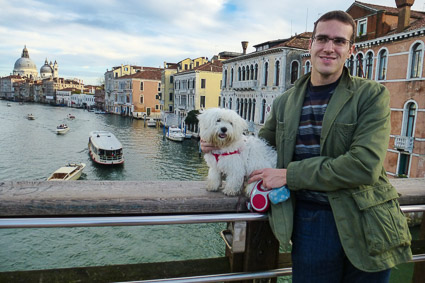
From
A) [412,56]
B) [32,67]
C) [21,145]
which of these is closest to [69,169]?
[21,145]

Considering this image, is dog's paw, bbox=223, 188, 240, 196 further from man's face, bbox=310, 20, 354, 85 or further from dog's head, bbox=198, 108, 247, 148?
man's face, bbox=310, 20, 354, 85

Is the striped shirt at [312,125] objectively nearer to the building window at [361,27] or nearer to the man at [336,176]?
the man at [336,176]

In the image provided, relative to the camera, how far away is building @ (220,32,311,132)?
20547 mm

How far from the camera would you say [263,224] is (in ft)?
5.21

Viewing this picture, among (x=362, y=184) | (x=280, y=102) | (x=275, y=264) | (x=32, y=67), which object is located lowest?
(x=275, y=264)

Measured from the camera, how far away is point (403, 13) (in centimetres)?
1334

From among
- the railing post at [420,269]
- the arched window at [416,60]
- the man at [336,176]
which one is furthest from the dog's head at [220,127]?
the arched window at [416,60]

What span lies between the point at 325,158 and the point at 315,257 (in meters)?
0.43

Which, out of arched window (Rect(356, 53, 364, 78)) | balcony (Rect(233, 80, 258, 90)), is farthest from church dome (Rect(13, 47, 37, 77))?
arched window (Rect(356, 53, 364, 78))

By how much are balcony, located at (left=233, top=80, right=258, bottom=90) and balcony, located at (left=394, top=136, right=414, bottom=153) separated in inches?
457

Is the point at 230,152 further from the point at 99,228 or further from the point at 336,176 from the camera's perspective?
the point at 99,228

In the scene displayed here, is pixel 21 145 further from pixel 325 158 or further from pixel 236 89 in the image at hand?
pixel 325 158

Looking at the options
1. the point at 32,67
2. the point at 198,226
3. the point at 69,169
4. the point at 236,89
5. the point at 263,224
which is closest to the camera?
the point at 263,224

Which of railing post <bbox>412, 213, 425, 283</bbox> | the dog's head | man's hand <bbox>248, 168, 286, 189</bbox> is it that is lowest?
railing post <bbox>412, 213, 425, 283</bbox>
